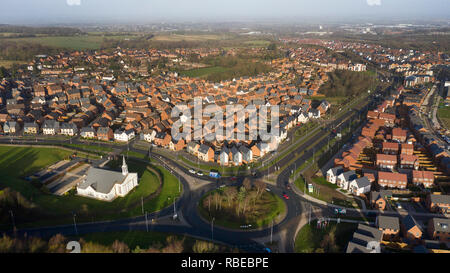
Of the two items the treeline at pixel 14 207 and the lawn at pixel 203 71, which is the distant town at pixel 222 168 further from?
the lawn at pixel 203 71

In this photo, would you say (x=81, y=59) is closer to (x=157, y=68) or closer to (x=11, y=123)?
(x=157, y=68)

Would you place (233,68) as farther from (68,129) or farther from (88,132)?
(68,129)

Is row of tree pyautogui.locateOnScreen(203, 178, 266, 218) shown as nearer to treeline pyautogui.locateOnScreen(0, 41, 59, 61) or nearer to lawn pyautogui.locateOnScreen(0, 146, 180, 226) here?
lawn pyautogui.locateOnScreen(0, 146, 180, 226)

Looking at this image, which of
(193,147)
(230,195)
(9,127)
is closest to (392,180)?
(230,195)

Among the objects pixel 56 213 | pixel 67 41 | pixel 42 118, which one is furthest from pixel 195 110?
pixel 67 41

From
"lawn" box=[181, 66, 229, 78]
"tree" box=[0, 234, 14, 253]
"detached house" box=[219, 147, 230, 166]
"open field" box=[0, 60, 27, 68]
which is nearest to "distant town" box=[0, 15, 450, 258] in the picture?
"tree" box=[0, 234, 14, 253]

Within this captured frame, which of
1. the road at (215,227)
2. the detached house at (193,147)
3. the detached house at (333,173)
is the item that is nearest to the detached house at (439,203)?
the road at (215,227)
